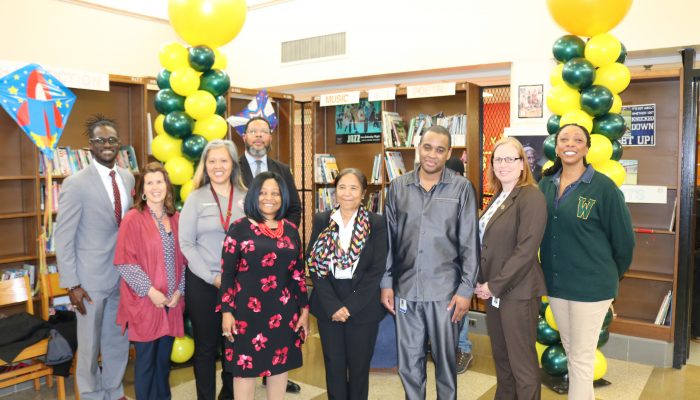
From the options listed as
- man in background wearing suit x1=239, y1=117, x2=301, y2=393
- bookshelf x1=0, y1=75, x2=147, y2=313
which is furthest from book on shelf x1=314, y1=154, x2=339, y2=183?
man in background wearing suit x1=239, y1=117, x2=301, y2=393

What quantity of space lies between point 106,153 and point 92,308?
0.93 m

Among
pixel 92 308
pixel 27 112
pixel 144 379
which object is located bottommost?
pixel 144 379

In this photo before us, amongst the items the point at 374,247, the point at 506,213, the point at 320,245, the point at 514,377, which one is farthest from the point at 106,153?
the point at 514,377

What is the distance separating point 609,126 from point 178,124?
3.06 metres

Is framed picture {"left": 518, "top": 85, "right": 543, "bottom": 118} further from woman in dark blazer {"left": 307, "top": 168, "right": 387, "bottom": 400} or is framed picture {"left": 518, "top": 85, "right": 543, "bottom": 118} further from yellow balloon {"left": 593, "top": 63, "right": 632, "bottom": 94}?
woman in dark blazer {"left": 307, "top": 168, "right": 387, "bottom": 400}

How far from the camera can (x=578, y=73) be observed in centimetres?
354

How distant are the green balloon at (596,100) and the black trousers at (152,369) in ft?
9.94

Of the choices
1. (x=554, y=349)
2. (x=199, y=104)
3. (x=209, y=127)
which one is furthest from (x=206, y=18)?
(x=554, y=349)

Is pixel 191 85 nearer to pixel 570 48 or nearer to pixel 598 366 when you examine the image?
pixel 570 48

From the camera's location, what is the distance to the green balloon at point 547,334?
12.6ft

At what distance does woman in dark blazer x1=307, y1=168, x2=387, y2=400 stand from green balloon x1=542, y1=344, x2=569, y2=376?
1.70m

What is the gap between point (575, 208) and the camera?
2846 millimetres

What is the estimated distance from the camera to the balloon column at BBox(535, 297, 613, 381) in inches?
149

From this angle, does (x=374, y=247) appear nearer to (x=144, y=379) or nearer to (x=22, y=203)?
(x=144, y=379)
